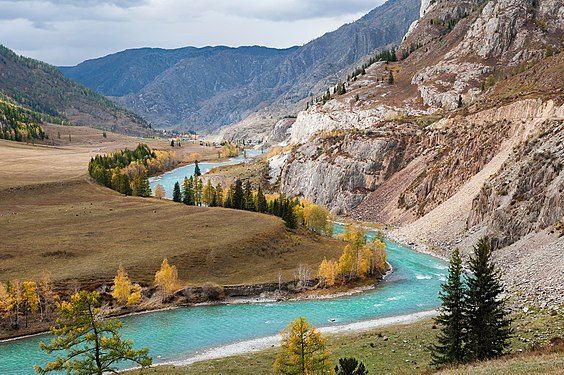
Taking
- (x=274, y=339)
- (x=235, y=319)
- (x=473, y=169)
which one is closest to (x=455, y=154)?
(x=473, y=169)

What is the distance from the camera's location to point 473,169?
12475 cm

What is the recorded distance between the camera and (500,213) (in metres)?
90.7

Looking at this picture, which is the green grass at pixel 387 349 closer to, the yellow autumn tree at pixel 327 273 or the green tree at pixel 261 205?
the yellow autumn tree at pixel 327 273

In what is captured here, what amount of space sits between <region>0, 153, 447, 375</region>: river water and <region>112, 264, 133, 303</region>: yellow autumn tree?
342 centimetres

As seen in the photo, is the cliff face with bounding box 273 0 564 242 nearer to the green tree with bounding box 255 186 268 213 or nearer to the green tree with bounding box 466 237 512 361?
the green tree with bounding box 255 186 268 213

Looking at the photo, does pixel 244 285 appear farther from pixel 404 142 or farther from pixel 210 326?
pixel 404 142

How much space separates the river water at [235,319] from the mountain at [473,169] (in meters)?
15.6

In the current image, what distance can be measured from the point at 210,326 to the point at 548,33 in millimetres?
193805

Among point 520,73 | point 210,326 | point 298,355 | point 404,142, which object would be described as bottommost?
point 210,326

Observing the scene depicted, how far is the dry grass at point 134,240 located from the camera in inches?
3044

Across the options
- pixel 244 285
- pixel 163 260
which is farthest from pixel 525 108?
pixel 163 260

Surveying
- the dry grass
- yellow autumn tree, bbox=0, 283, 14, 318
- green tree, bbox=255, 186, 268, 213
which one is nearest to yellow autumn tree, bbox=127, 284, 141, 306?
the dry grass

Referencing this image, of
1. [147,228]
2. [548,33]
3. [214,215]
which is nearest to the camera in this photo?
[147,228]

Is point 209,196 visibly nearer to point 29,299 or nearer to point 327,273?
point 327,273
